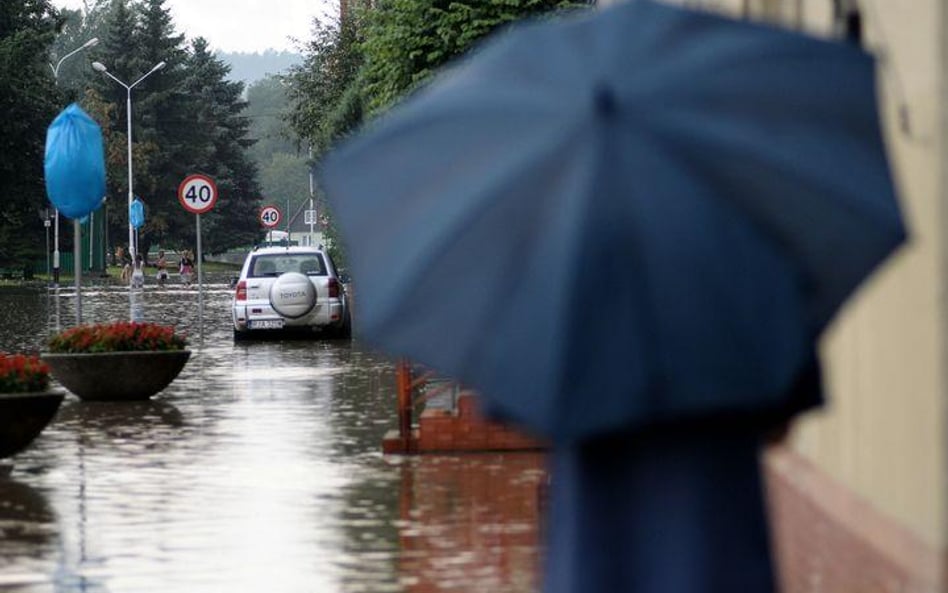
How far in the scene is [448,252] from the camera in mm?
4145

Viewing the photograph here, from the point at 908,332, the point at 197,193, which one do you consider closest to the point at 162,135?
the point at 197,193

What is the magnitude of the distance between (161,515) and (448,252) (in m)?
7.76

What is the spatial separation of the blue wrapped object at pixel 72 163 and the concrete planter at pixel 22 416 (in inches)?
468

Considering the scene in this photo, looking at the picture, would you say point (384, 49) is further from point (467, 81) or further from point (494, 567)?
point (467, 81)

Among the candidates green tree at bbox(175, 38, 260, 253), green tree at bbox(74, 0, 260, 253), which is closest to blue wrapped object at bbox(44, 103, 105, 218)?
green tree at bbox(74, 0, 260, 253)

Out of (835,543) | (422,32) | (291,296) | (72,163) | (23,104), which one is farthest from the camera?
(23,104)

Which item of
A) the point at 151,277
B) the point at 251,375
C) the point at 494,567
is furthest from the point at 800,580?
the point at 151,277

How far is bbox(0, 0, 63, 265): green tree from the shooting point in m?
71.8

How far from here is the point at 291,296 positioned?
109 feet

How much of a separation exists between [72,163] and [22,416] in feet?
40.8

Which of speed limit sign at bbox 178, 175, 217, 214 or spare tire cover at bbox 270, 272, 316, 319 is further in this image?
speed limit sign at bbox 178, 175, 217, 214

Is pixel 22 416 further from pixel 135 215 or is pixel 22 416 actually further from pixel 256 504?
pixel 135 215

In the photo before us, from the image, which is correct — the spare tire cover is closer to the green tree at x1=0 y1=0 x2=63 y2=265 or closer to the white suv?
the white suv

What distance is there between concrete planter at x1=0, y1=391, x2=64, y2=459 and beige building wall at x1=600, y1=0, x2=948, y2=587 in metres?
7.52
